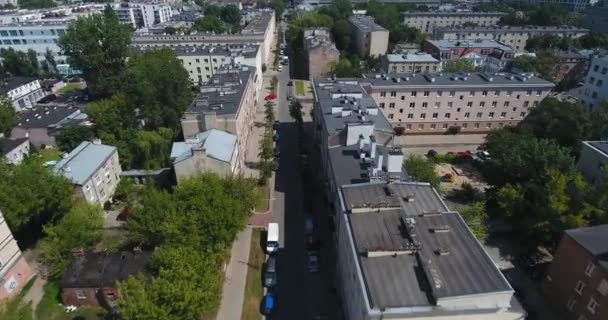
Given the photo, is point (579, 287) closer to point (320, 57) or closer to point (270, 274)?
point (270, 274)

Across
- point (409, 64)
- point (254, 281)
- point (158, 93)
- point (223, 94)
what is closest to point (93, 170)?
point (223, 94)

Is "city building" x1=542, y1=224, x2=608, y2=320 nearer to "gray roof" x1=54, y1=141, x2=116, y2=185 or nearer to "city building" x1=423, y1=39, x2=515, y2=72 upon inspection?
"gray roof" x1=54, y1=141, x2=116, y2=185

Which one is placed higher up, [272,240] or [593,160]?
[593,160]

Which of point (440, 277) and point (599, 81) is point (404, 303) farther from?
point (599, 81)

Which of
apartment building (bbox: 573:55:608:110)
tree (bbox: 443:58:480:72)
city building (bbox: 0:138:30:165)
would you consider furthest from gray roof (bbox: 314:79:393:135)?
city building (bbox: 0:138:30:165)

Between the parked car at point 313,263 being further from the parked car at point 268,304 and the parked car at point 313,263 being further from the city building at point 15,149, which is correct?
the city building at point 15,149
